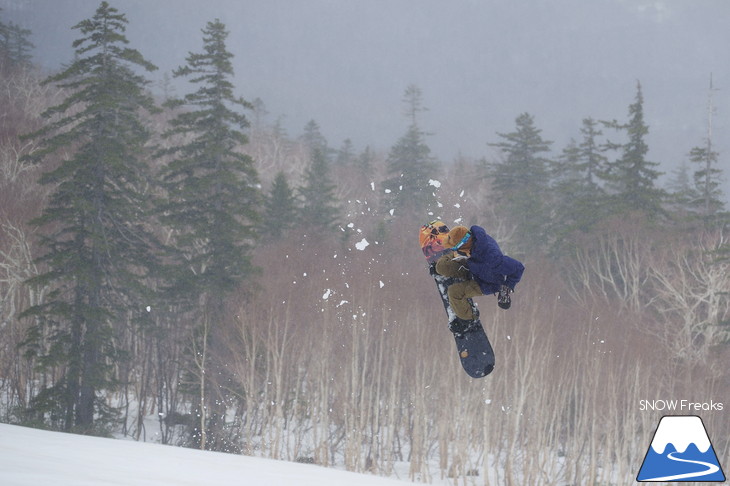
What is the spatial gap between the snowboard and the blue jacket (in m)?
0.30

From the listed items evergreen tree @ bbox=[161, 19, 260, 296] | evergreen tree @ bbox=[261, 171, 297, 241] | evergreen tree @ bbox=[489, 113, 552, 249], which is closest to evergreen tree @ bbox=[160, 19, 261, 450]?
evergreen tree @ bbox=[161, 19, 260, 296]

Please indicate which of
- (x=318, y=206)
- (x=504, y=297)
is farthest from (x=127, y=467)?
(x=318, y=206)

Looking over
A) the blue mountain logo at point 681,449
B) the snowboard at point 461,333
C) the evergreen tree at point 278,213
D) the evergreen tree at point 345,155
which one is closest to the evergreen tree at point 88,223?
the evergreen tree at point 278,213

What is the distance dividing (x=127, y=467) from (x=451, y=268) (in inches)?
190

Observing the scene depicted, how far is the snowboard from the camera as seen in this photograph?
19.3 ft

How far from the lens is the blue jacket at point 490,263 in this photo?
18.4ft

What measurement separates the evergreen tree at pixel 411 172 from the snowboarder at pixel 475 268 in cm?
3553

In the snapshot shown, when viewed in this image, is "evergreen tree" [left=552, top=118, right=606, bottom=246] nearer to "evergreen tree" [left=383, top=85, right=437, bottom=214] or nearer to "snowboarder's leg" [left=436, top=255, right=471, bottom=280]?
"evergreen tree" [left=383, top=85, right=437, bottom=214]

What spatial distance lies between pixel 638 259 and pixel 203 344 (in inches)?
984

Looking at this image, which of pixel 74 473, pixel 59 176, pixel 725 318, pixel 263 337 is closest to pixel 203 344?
pixel 263 337

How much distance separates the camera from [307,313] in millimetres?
29562

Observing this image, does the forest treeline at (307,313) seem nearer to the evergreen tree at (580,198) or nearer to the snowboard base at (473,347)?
the evergreen tree at (580,198)

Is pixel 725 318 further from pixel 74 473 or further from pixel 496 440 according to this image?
pixel 74 473

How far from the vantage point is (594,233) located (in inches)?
1465
